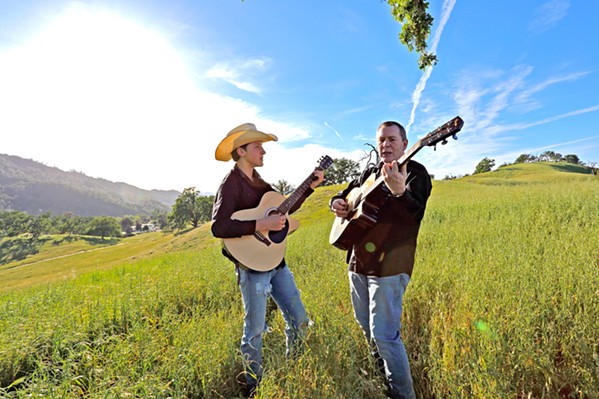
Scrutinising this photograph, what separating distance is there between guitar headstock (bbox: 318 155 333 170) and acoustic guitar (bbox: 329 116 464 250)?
539 mm

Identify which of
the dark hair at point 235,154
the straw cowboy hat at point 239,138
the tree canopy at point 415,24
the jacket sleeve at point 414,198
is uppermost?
the tree canopy at point 415,24

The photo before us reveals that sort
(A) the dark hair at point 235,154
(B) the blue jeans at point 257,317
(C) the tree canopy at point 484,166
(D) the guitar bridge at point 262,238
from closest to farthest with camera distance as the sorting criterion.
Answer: (B) the blue jeans at point 257,317 < (D) the guitar bridge at point 262,238 < (A) the dark hair at point 235,154 < (C) the tree canopy at point 484,166

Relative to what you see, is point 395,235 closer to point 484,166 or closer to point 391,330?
point 391,330

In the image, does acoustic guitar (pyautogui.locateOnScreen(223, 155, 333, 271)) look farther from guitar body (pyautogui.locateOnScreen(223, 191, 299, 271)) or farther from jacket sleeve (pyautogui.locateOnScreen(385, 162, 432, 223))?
jacket sleeve (pyautogui.locateOnScreen(385, 162, 432, 223))

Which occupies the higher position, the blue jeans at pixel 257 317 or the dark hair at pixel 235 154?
the dark hair at pixel 235 154

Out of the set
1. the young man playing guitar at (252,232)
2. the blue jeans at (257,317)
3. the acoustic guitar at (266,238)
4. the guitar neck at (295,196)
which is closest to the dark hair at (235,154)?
the young man playing guitar at (252,232)

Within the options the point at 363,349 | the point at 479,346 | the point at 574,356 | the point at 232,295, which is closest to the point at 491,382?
the point at 479,346

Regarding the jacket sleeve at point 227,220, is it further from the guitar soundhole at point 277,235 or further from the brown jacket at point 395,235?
the brown jacket at point 395,235

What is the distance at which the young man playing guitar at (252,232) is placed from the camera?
105 inches

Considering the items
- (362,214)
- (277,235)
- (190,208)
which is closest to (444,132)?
(362,214)

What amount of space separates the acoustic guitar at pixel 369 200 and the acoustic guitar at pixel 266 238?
0.57 m

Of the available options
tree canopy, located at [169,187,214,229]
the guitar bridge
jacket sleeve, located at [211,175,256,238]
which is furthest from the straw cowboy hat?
tree canopy, located at [169,187,214,229]

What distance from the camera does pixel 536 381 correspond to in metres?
2.11

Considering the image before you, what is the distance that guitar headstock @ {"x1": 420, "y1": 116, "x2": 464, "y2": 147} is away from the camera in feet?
6.66
